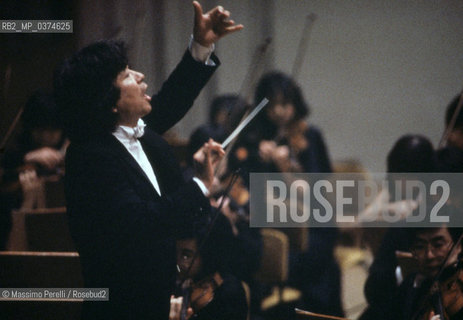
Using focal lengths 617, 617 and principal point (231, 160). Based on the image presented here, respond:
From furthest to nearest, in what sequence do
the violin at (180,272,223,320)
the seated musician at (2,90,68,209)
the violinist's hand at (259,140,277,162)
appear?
the violinist's hand at (259,140,277,162)
the seated musician at (2,90,68,209)
the violin at (180,272,223,320)

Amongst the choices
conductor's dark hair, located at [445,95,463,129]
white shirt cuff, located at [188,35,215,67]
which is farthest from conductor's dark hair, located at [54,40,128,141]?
conductor's dark hair, located at [445,95,463,129]

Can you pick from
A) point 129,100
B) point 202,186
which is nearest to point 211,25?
point 129,100

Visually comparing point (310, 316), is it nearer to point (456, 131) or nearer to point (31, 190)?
point (456, 131)

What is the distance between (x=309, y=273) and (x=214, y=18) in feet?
4.79

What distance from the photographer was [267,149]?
106 inches

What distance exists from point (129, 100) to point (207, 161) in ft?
0.73

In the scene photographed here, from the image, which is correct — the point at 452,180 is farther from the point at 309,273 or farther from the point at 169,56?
the point at 169,56

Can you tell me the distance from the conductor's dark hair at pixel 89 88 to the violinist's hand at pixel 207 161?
221 millimetres

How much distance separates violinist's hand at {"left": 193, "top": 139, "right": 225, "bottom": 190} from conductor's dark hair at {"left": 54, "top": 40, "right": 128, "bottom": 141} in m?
0.22

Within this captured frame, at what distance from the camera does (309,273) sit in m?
2.59

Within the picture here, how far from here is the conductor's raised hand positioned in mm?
1414

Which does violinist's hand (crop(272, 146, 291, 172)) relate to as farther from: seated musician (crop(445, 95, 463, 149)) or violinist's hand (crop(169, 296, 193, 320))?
violinist's hand (crop(169, 296, 193, 320))

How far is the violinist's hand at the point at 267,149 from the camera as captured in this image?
8.71 ft

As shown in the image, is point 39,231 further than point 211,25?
Yes
